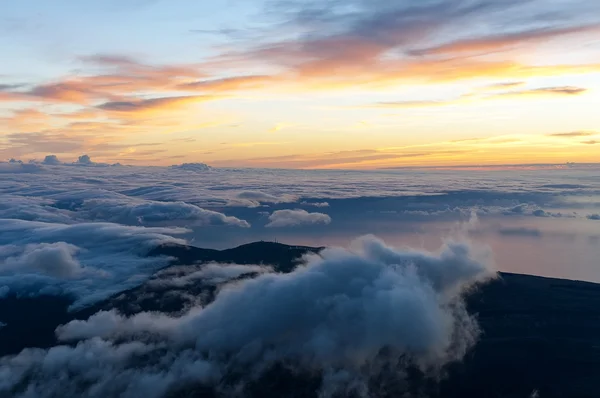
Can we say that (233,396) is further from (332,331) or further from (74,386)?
(74,386)

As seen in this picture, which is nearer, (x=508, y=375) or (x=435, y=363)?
(x=508, y=375)

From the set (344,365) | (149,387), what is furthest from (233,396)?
(344,365)

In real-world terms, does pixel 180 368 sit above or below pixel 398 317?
below

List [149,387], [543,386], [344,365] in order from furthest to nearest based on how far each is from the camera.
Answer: [344,365], [149,387], [543,386]

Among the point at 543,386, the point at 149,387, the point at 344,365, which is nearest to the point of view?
the point at 543,386

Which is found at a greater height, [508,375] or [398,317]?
[398,317]

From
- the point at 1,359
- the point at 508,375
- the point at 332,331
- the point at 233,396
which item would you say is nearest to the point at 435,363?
the point at 508,375

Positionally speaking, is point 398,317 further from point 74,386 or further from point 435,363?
point 74,386

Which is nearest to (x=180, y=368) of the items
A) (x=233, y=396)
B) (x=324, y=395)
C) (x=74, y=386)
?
(x=233, y=396)

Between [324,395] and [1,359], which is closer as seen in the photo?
[324,395]
